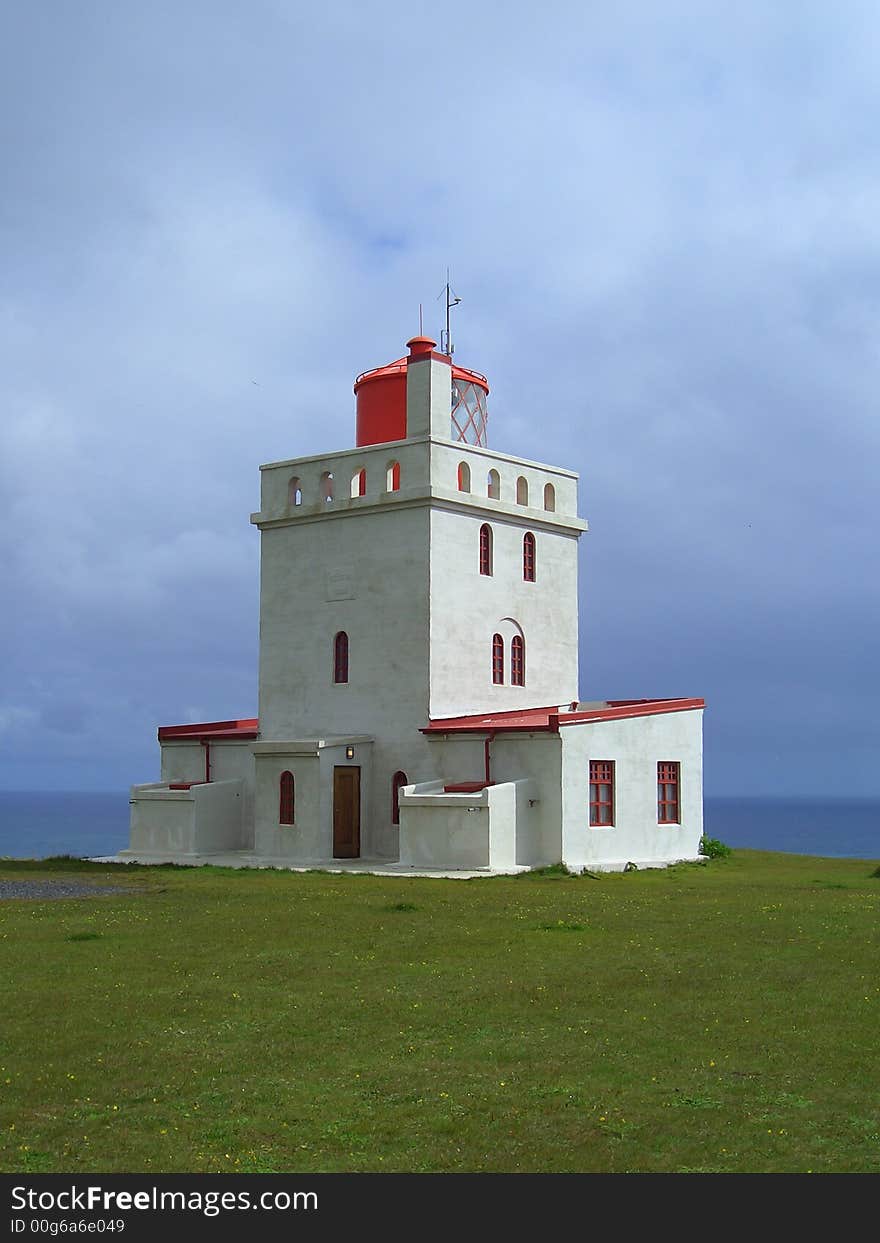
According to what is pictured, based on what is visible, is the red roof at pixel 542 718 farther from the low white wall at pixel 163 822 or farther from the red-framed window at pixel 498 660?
→ the low white wall at pixel 163 822

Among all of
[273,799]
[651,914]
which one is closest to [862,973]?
[651,914]

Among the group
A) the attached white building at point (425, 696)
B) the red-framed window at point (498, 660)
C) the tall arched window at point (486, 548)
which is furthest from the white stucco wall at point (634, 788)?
the tall arched window at point (486, 548)

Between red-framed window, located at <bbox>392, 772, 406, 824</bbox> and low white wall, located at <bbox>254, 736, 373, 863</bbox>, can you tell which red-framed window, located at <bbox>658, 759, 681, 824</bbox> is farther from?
low white wall, located at <bbox>254, 736, 373, 863</bbox>

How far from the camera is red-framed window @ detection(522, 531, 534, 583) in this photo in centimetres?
3512

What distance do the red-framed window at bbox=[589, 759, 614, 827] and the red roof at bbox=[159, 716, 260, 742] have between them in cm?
970

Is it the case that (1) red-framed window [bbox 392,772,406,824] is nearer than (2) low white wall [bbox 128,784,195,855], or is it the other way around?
(1) red-framed window [bbox 392,772,406,824]

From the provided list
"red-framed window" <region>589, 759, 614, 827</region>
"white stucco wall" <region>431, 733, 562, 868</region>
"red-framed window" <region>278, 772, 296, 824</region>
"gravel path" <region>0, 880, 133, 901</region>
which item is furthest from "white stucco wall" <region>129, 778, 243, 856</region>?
"red-framed window" <region>589, 759, 614, 827</region>

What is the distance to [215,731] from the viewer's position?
3691 cm

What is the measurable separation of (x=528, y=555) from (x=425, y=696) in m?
5.29

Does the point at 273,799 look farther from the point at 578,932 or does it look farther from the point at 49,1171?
the point at 49,1171

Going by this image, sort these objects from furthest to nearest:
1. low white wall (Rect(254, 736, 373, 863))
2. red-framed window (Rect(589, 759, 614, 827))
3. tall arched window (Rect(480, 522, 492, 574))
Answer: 1. tall arched window (Rect(480, 522, 492, 574))
2. low white wall (Rect(254, 736, 373, 863))
3. red-framed window (Rect(589, 759, 614, 827))

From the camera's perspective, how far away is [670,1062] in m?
11.0
